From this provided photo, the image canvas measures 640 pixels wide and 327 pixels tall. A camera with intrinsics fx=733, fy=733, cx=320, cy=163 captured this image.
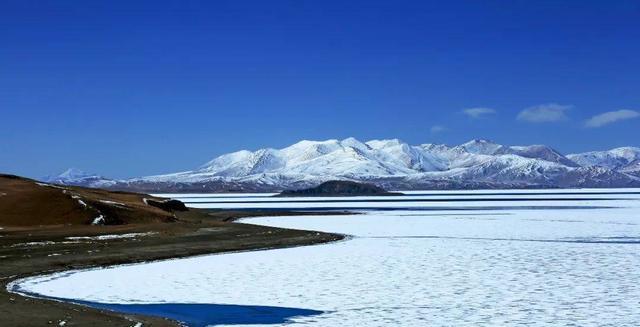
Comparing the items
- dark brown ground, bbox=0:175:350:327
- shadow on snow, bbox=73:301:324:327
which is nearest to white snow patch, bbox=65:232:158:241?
dark brown ground, bbox=0:175:350:327

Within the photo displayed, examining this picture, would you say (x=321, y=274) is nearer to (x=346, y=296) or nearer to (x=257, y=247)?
(x=346, y=296)

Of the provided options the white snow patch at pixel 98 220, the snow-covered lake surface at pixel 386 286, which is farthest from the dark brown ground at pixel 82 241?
the snow-covered lake surface at pixel 386 286

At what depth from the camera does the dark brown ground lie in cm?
1925

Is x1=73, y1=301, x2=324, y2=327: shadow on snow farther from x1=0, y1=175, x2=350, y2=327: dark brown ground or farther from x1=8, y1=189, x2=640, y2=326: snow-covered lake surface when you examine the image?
x1=0, y1=175, x2=350, y2=327: dark brown ground

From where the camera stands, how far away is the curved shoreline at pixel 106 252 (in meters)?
18.6

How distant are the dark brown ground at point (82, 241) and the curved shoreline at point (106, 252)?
0.02 m

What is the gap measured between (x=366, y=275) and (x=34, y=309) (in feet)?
42.2

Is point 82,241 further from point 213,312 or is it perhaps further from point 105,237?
point 213,312

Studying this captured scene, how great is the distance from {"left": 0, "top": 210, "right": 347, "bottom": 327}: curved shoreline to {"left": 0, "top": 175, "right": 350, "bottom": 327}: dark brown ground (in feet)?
0.08

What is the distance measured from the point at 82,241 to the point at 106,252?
606 centimetres

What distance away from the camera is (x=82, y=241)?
137 feet

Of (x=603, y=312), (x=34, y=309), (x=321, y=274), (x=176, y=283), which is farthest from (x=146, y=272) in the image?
(x=603, y=312)

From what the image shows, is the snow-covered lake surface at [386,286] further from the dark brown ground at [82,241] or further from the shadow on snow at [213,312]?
the dark brown ground at [82,241]

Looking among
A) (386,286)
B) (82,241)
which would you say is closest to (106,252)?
(82,241)
